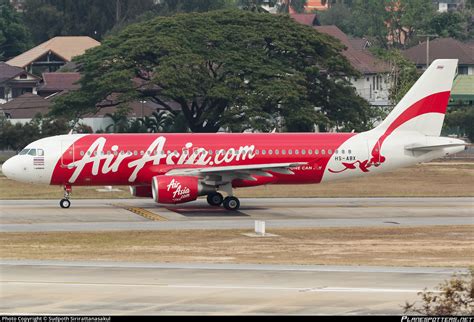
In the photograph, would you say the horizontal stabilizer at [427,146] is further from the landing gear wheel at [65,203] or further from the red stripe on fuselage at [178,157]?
the landing gear wheel at [65,203]

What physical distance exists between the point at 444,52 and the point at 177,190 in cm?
10457

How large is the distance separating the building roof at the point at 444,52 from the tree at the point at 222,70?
182 feet

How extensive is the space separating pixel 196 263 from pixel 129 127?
58.0 metres

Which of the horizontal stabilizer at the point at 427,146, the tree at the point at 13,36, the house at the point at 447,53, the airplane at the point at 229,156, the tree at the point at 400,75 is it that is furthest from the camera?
the tree at the point at 13,36

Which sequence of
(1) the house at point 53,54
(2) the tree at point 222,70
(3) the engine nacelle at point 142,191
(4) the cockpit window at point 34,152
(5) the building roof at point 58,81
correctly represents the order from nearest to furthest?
(4) the cockpit window at point 34,152
(3) the engine nacelle at point 142,191
(2) the tree at point 222,70
(5) the building roof at point 58,81
(1) the house at point 53,54

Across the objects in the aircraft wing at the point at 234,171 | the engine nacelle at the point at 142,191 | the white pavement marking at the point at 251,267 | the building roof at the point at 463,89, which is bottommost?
the white pavement marking at the point at 251,267

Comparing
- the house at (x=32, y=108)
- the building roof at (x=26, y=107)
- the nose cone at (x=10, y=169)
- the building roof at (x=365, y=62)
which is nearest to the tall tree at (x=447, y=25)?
the building roof at (x=365, y=62)

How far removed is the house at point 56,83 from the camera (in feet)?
445

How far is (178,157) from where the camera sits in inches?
2130

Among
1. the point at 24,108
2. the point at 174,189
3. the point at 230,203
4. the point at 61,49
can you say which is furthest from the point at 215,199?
the point at 61,49

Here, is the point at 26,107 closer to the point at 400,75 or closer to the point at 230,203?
the point at 400,75

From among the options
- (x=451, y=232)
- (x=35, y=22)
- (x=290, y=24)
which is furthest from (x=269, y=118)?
(x=35, y=22)

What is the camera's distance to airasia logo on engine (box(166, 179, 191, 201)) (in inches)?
2024

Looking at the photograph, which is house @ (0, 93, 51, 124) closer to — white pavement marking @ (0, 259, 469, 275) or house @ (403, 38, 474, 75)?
house @ (403, 38, 474, 75)
